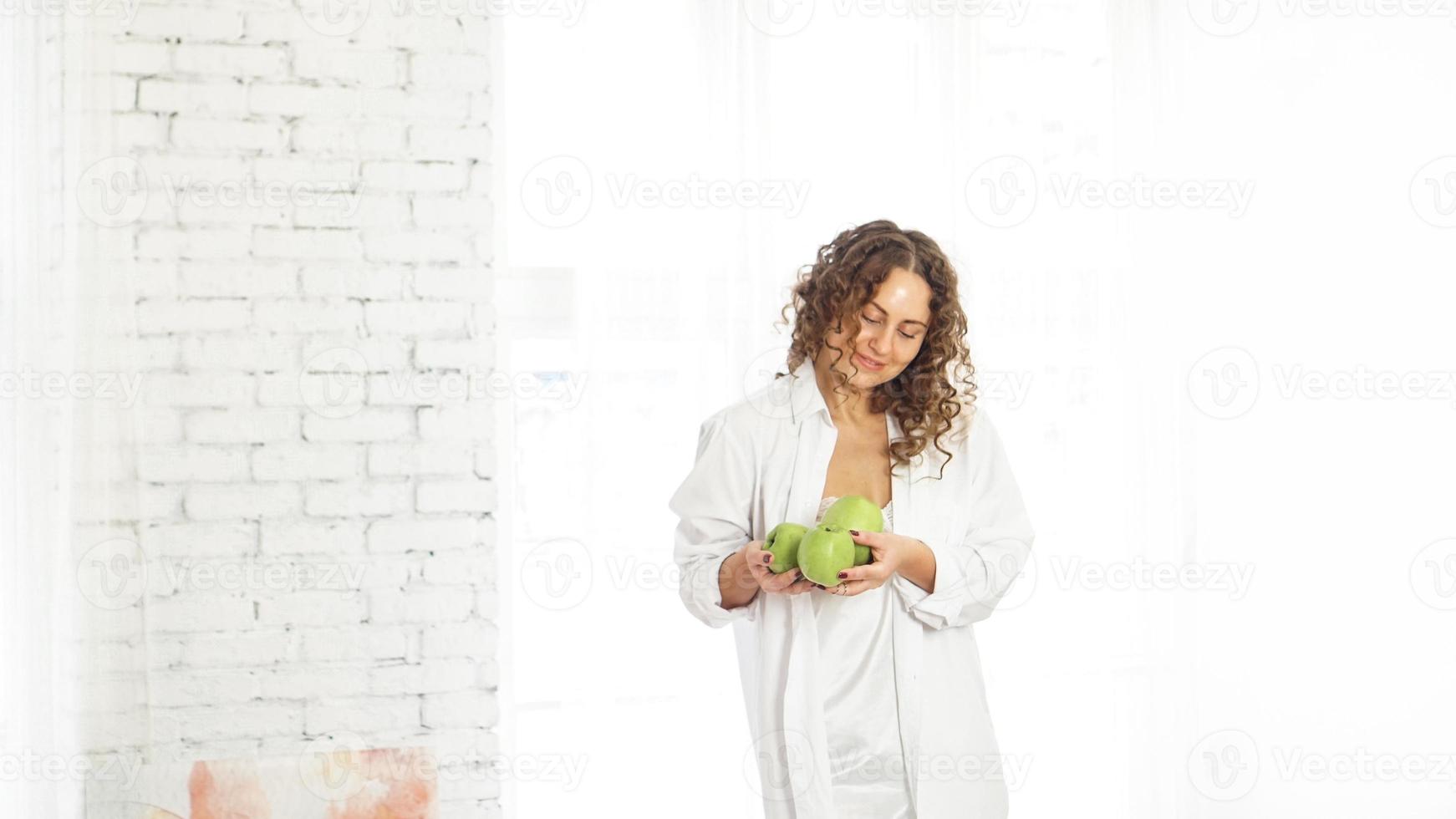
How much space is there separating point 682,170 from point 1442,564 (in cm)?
213

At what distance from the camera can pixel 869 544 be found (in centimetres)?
186

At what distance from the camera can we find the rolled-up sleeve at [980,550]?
1.97 metres

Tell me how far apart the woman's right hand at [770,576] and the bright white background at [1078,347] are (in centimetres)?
95

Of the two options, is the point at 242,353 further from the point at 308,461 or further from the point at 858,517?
the point at 858,517

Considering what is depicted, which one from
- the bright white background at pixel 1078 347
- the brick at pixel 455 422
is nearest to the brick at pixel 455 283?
the bright white background at pixel 1078 347

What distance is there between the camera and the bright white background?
110 inches

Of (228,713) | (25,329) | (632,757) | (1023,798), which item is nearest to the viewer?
(25,329)

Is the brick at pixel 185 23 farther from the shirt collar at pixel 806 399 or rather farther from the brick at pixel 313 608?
the shirt collar at pixel 806 399

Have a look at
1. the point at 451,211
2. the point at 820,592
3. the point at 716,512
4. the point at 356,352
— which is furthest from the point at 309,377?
the point at 820,592

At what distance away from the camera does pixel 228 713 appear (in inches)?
99.2

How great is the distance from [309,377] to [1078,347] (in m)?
1.96

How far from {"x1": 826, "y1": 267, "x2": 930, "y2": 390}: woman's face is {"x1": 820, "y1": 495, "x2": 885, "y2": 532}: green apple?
25cm

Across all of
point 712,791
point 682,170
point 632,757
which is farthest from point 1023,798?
point 682,170

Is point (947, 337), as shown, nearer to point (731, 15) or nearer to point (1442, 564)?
point (731, 15)
